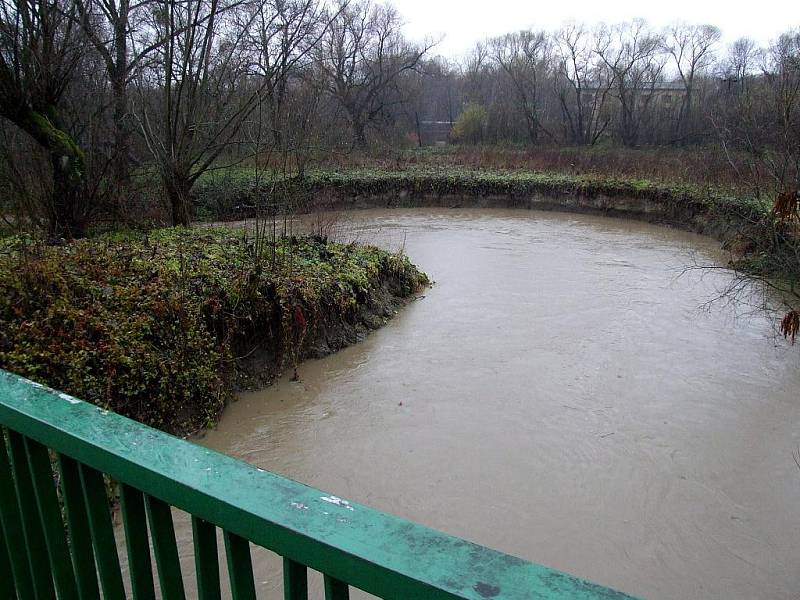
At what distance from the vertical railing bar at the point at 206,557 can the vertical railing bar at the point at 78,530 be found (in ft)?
1.10

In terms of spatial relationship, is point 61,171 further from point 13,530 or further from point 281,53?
point 13,530

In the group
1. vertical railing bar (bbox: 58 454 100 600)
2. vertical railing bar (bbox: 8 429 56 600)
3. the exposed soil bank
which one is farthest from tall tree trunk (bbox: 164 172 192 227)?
vertical railing bar (bbox: 58 454 100 600)

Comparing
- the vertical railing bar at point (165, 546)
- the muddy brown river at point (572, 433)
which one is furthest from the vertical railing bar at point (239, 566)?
the muddy brown river at point (572, 433)

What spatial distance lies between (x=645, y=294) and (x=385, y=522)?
31.3ft

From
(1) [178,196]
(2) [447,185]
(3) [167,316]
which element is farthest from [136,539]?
(2) [447,185]

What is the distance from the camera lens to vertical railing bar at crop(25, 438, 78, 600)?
1.32 metres

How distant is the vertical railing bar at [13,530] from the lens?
4.72 ft

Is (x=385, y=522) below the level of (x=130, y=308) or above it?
above

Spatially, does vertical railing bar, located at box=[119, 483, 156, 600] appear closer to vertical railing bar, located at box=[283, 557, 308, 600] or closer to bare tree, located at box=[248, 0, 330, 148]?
vertical railing bar, located at box=[283, 557, 308, 600]

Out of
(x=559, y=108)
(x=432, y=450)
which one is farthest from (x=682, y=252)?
(x=559, y=108)

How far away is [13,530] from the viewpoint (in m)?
1.46

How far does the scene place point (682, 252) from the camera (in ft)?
44.2

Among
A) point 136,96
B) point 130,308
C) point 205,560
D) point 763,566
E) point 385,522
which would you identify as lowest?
point 763,566

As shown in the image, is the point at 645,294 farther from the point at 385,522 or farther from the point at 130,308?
the point at 385,522
